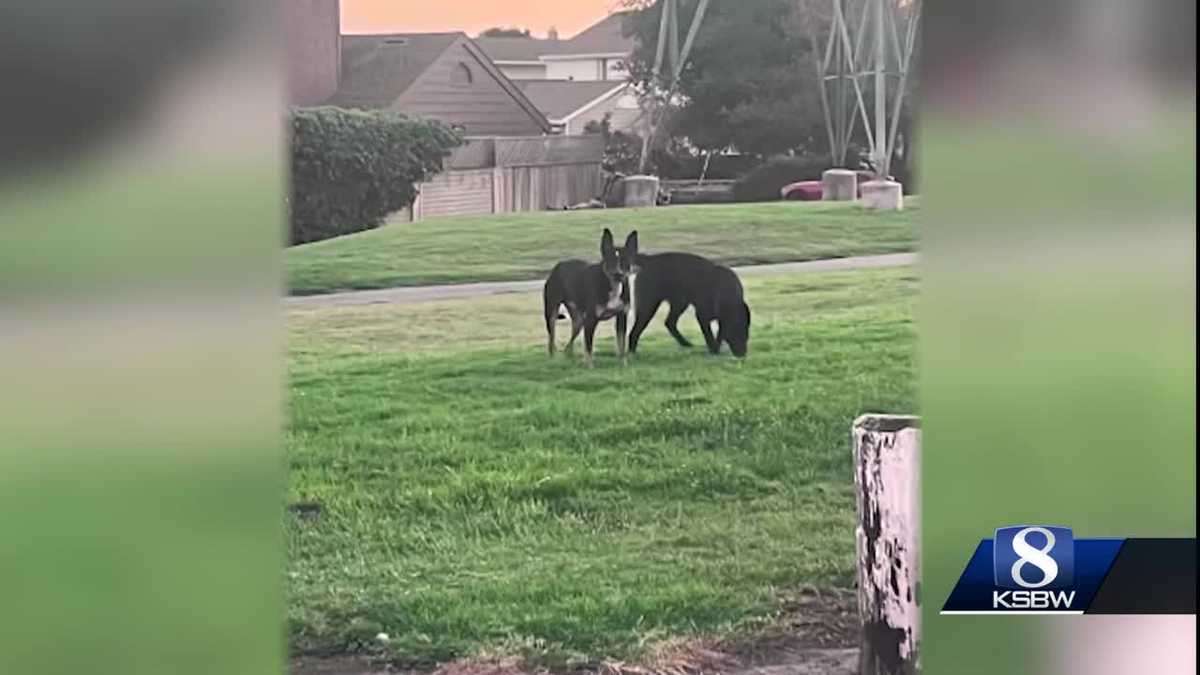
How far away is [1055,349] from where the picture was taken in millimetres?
4164

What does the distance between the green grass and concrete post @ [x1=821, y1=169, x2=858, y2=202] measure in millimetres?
360

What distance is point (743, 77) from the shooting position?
165 inches

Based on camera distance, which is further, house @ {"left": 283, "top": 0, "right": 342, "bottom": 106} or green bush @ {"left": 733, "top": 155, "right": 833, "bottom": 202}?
green bush @ {"left": 733, "top": 155, "right": 833, "bottom": 202}

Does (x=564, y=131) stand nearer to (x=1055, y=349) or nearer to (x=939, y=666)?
(x=1055, y=349)

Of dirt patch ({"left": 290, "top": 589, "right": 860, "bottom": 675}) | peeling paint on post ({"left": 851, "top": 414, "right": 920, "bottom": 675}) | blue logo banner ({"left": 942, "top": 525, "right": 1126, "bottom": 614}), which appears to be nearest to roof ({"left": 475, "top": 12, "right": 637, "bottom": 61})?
peeling paint on post ({"left": 851, "top": 414, "right": 920, "bottom": 675})

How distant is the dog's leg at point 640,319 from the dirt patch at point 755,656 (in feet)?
2.42

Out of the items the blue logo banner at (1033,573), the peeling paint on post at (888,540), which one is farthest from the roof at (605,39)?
the blue logo banner at (1033,573)

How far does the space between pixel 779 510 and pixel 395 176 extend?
1.25m

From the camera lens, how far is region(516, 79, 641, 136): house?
420 cm

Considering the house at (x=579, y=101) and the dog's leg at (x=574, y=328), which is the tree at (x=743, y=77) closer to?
the house at (x=579, y=101)

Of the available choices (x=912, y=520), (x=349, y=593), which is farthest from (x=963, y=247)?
(x=349, y=593)

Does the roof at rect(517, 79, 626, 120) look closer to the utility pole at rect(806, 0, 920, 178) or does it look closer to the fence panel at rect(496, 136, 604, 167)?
the fence panel at rect(496, 136, 604, 167)

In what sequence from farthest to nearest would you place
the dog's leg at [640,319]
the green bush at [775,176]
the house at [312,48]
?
the green bush at [775,176]
the dog's leg at [640,319]
the house at [312,48]

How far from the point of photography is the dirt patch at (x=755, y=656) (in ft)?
13.3
